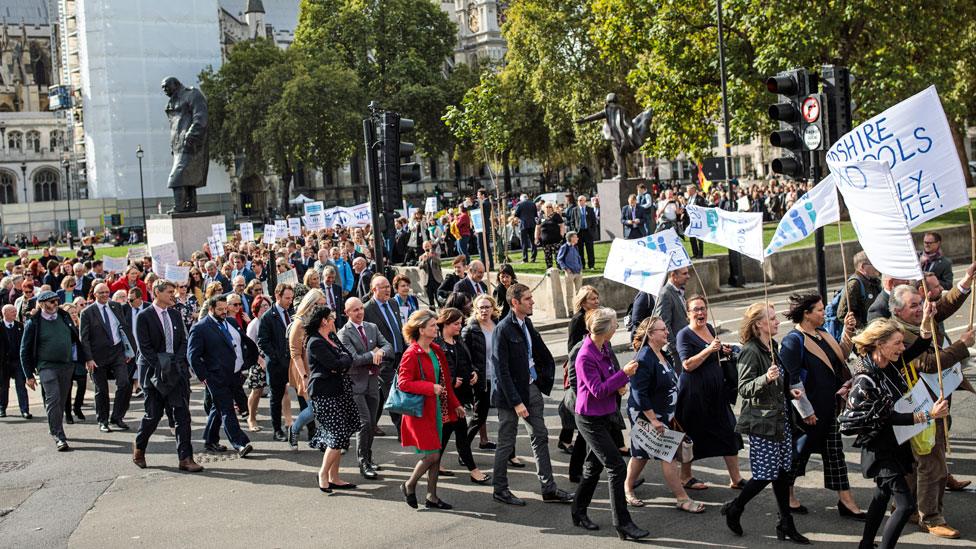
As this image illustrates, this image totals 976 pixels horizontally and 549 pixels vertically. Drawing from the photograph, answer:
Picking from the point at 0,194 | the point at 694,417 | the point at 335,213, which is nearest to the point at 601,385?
the point at 694,417

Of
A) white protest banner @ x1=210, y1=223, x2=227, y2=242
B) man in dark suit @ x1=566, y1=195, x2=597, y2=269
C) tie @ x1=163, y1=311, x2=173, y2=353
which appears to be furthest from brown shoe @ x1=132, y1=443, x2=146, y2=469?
white protest banner @ x1=210, y1=223, x2=227, y2=242

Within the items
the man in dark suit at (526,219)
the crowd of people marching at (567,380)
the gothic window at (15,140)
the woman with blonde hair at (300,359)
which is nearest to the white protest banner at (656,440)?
the crowd of people marching at (567,380)

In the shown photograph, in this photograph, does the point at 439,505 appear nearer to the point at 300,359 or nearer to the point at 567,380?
the point at 567,380

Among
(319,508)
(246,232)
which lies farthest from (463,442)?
(246,232)

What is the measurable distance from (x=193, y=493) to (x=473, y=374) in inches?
107

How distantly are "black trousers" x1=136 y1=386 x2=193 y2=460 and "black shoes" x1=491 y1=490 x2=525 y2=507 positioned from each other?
342 cm

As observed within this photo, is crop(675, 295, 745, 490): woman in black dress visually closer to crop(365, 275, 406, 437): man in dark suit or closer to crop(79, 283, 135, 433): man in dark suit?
crop(365, 275, 406, 437): man in dark suit

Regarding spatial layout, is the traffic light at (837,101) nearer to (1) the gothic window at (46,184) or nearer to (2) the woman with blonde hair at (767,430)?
(2) the woman with blonde hair at (767,430)

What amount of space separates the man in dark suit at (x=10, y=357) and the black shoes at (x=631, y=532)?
361 inches

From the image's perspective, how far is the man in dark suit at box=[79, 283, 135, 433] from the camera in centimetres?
1245

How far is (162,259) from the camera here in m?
20.3

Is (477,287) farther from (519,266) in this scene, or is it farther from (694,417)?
(519,266)

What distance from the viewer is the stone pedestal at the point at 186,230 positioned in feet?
85.9

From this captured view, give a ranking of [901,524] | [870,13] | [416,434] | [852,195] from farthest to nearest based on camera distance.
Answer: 1. [870,13]
2. [416,434]
3. [852,195]
4. [901,524]
